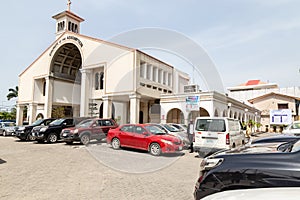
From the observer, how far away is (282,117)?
28188 millimetres

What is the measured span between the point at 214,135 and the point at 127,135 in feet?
13.9

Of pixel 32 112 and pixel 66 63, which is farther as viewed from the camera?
pixel 66 63

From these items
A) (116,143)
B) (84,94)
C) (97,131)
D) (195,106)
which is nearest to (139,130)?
(116,143)

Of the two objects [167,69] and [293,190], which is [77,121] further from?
[167,69]

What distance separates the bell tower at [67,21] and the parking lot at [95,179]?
30335 millimetres

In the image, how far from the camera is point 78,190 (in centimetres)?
504

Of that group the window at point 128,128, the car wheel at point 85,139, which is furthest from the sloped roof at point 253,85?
the window at point 128,128

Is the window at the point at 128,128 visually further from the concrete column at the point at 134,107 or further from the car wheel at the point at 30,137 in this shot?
the concrete column at the point at 134,107

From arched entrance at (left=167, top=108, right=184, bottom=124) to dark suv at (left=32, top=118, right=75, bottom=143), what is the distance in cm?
1149

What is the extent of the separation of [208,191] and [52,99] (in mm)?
31856

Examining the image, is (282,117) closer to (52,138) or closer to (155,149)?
(155,149)

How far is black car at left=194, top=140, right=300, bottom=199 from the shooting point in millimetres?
2623

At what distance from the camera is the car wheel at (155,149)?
1000 cm

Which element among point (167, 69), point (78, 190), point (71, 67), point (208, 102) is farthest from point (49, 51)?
point (78, 190)
